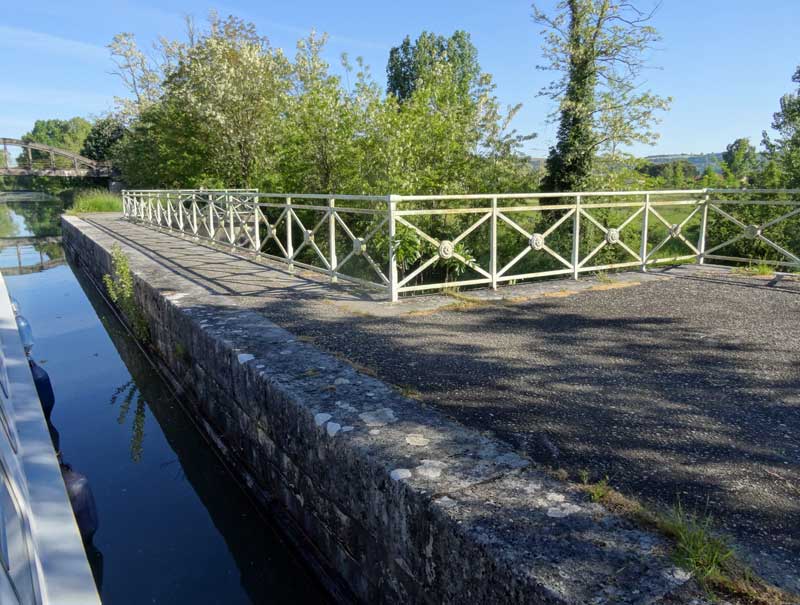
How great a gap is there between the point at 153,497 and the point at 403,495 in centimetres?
268

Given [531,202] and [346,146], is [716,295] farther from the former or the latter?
[531,202]

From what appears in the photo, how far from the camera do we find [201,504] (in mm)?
3891

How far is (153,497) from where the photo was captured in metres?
3.96

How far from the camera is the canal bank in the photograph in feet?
5.25

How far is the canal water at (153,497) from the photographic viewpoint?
3.10 m

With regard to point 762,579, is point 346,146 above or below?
above

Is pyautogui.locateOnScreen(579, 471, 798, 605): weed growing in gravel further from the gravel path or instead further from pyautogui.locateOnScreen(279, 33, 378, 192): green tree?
pyautogui.locateOnScreen(279, 33, 378, 192): green tree

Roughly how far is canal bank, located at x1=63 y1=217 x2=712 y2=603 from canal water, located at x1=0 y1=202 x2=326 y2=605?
12.1 inches

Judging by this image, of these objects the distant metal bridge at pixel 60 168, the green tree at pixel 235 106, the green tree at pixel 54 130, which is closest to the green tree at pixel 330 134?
the green tree at pixel 235 106

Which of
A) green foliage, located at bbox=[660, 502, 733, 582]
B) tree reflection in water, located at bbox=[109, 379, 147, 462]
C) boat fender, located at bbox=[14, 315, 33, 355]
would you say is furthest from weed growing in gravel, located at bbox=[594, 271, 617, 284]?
boat fender, located at bbox=[14, 315, 33, 355]

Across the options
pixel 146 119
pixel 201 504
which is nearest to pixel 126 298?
pixel 201 504

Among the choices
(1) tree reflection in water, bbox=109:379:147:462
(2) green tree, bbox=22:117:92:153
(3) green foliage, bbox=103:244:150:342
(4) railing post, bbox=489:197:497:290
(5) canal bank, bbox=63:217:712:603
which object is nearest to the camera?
(5) canal bank, bbox=63:217:712:603

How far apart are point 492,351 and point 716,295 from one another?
10.3 ft

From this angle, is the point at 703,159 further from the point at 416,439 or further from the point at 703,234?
the point at 416,439
